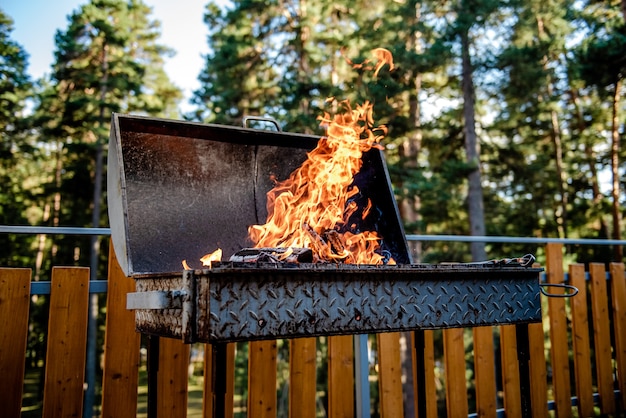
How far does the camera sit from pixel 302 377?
2598 millimetres

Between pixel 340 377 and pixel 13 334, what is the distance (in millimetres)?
1633

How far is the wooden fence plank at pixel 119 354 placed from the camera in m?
2.25

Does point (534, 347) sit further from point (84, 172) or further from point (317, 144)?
point (84, 172)

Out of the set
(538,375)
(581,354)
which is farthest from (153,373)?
(581,354)

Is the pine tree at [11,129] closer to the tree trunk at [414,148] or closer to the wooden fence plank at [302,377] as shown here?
the tree trunk at [414,148]

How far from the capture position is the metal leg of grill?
2.14 metres

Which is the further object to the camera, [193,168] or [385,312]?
[193,168]

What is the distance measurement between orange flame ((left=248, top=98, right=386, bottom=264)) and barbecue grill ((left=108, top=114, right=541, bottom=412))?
7 centimetres

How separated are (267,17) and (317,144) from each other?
1419 centimetres

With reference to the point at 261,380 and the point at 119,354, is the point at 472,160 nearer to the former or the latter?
the point at 261,380

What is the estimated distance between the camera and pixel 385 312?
5.77 feet

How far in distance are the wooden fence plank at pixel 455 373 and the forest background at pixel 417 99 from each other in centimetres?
834

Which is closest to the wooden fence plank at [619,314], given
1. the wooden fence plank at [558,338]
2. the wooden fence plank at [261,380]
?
the wooden fence plank at [558,338]

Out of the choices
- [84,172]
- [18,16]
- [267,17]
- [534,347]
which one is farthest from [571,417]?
[18,16]
